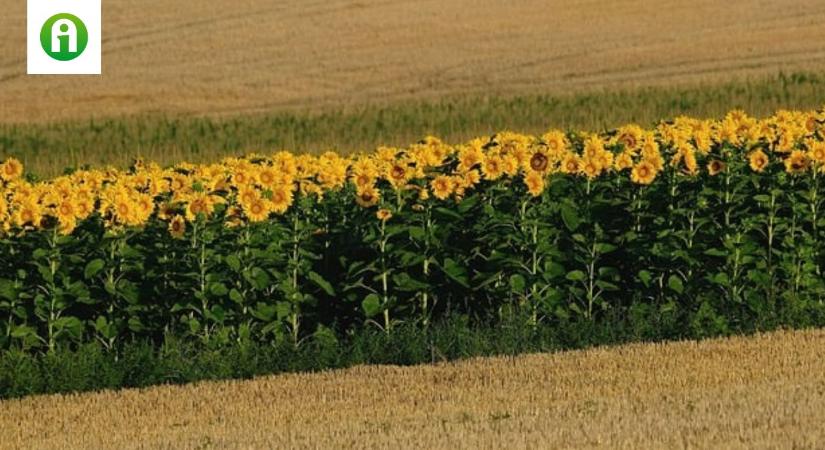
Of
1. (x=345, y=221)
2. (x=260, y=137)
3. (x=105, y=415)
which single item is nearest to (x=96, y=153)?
(x=260, y=137)

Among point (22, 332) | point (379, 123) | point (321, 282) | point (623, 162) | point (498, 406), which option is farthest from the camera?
point (379, 123)

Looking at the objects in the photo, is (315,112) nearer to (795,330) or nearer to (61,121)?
(61,121)

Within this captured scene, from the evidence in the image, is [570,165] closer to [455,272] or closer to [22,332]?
[455,272]

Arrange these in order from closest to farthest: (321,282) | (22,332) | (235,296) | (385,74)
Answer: (22,332), (235,296), (321,282), (385,74)

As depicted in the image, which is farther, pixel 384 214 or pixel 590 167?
pixel 590 167

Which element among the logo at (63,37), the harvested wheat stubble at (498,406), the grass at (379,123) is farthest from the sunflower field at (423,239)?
the logo at (63,37)

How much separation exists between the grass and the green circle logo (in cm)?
844

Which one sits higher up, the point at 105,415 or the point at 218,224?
the point at 218,224

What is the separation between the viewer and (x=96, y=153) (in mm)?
27078

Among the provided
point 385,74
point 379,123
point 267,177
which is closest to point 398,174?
point 267,177

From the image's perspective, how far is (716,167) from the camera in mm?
12648

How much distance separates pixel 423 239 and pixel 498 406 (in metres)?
2.37

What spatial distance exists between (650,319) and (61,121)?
2055 cm

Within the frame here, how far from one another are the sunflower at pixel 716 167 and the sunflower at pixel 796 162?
16.3 inches
